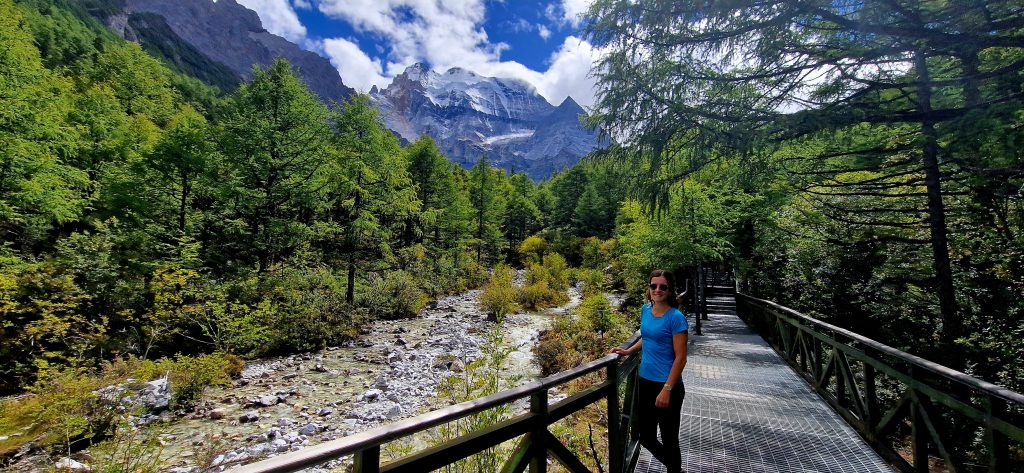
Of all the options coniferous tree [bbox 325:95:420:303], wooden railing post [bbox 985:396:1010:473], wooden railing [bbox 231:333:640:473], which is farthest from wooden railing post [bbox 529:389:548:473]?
coniferous tree [bbox 325:95:420:303]

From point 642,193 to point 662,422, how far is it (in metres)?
3.59

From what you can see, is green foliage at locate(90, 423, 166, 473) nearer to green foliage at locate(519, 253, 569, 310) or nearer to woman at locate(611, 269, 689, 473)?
woman at locate(611, 269, 689, 473)

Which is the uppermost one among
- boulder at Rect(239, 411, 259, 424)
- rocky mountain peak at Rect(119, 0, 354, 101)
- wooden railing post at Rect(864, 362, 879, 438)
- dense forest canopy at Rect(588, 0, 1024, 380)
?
rocky mountain peak at Rect(119, 0, 354, 101)

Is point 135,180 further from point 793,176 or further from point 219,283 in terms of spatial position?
point 793,176

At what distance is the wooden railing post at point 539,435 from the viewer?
238 cm

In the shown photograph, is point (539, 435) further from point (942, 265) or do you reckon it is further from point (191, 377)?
point (191, 377)

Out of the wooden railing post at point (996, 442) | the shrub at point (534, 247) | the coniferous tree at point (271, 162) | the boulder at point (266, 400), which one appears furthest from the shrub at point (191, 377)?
the shrub at point (534, 247)

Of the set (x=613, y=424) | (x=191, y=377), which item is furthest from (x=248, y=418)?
(x=613, y=424)

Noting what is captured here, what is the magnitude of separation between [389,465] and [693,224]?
12347 millimetres

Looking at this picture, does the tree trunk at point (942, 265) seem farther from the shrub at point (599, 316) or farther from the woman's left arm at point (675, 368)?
the shrub at point (599, 316)

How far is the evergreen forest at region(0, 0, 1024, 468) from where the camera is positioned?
4316 millimetres

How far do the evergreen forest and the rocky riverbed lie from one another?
77 centimetres

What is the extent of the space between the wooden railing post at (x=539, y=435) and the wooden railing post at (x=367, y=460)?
1.11 m

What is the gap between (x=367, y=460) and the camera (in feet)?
4.82
